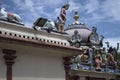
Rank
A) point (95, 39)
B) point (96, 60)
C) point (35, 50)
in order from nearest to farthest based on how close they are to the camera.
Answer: point (35, 50) < point (96, 60) < point (95, 39)

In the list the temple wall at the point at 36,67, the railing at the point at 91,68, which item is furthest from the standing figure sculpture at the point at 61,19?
the railing at the point at 91,68

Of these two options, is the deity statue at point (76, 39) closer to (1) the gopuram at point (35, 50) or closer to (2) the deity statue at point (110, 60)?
(2) the deity statue at point (110, 60)

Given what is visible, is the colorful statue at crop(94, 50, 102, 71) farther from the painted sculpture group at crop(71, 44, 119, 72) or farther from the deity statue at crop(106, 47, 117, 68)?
the deity statue at crop(106, 47, 117, 68)

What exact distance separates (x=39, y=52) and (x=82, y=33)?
13466 millimetres

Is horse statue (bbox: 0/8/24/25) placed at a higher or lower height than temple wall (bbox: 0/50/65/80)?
higher

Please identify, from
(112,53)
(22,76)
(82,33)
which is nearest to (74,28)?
(82,33)

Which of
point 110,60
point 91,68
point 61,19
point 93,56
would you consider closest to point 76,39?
point 93,56

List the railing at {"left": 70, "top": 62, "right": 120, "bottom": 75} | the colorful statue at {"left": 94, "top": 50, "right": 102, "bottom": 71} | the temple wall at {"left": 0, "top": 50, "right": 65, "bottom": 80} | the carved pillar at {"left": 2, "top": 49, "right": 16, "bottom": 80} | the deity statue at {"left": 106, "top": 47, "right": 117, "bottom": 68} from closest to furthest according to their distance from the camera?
the carved pillar at {"left": 2, "top": 49, "right": 16, "bottom": 80} → the temple wall at {"left": 0, "top": 50, "right": 65, "bottom": 80} → the railing at {"left": 70, "top": 62, "right": 120, "bottom": 75} → the colorful statue at {"left": 94, "top": 50, "right": 102, "bottom": 71} → the deity statue at {"left": 106, "top": 47, "right": 117, "bottom": 68}

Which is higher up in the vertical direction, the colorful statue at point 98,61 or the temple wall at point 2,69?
the colorful statue at point 98,61

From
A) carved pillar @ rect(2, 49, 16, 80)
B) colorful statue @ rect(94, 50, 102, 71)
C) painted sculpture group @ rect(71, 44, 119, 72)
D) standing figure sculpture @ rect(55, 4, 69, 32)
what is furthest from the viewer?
colorful statue @ rect(94, 50, 102, 71)

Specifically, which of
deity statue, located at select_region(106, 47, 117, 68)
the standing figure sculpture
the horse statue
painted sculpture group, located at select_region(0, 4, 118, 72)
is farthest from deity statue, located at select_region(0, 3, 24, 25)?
deity statue, located at select_region(106, 47, 117, 68)

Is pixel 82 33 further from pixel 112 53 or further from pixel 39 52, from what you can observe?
pixel 39 52

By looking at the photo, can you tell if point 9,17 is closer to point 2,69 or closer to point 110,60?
point 2,69

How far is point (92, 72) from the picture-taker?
2281 cm
